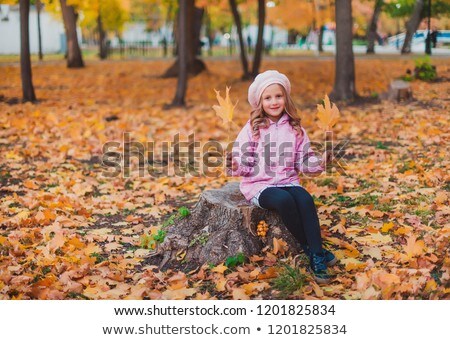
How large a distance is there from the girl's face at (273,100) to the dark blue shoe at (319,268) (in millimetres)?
975

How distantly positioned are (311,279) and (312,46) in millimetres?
23350

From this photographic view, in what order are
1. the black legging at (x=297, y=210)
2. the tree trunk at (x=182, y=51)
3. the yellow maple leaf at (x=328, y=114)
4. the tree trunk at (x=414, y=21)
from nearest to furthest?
1. the yellow maple leaf at (x=328, y=114)
2. the black legging at (x=297, y=210)
3. the tree trunk at (x=414, y=21)
4. the tree trunk at (x=182, y=51)

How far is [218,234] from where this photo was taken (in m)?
4.39

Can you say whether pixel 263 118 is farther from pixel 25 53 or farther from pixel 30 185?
pixel 25 53

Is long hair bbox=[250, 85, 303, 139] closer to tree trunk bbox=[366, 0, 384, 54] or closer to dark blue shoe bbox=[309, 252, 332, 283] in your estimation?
dark blue shoe bbox=[309, 252, 332, 283]

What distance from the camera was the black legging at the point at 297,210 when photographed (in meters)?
4.04

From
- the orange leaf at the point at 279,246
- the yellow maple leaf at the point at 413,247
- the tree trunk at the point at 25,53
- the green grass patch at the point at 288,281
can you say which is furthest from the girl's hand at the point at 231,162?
the tree trunk at the point at 25,53

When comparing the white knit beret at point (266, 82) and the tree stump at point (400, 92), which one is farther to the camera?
the tree stump at point (400, 92)

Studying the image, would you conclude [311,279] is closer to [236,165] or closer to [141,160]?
[236,165]

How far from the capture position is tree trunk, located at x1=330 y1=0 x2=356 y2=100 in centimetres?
1055

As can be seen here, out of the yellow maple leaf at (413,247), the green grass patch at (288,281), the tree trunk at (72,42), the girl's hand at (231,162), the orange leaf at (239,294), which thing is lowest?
the orange leaf at (239,294)

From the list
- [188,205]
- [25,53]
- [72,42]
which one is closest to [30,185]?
[188,205]

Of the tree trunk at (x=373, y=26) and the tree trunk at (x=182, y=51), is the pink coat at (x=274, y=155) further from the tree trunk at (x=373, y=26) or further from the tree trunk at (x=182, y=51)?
the tree trunk at (x=182, y=51)
